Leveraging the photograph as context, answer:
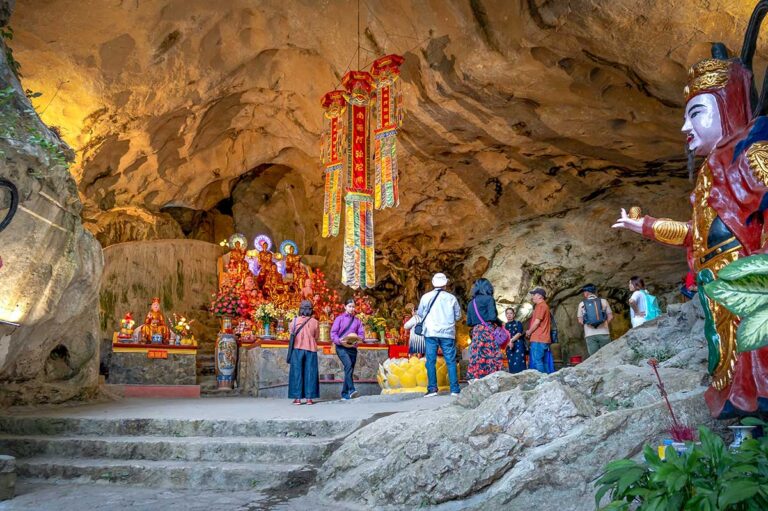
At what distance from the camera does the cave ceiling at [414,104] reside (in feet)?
27.8

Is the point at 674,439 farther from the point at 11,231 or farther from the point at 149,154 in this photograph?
the point at 149,154

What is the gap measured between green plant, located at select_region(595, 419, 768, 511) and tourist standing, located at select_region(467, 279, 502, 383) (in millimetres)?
5120

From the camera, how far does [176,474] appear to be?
4699mm

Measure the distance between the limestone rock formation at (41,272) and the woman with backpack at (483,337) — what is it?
193 inches

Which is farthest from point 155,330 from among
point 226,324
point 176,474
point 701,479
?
point 701,479

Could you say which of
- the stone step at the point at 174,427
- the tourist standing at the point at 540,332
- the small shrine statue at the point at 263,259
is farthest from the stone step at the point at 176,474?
the small shrine statue at the point at 263,259

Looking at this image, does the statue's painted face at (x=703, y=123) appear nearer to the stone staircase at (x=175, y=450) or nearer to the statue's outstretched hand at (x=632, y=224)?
the statue's outstretched hand at (x=632, y=224)

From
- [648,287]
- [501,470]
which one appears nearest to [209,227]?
[648,287]

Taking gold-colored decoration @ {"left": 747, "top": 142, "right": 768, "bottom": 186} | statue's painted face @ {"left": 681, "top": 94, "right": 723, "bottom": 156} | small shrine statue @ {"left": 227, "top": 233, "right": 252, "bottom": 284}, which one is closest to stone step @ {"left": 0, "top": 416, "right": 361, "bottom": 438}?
statue's painted face @ {"left": 681, "top": 94, "right": 723, "bottom": 156}

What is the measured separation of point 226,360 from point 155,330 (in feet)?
4.75

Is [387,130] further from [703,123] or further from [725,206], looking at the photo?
[725,206]

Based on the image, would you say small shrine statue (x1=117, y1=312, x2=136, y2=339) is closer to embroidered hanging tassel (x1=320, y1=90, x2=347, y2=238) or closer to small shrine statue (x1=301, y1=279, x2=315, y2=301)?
embroidered hanging tassel (x1=320, y1=90, x2=347, y2=238)

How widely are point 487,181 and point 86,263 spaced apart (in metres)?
8.65

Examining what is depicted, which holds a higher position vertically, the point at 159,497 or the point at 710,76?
the point at 710,76
